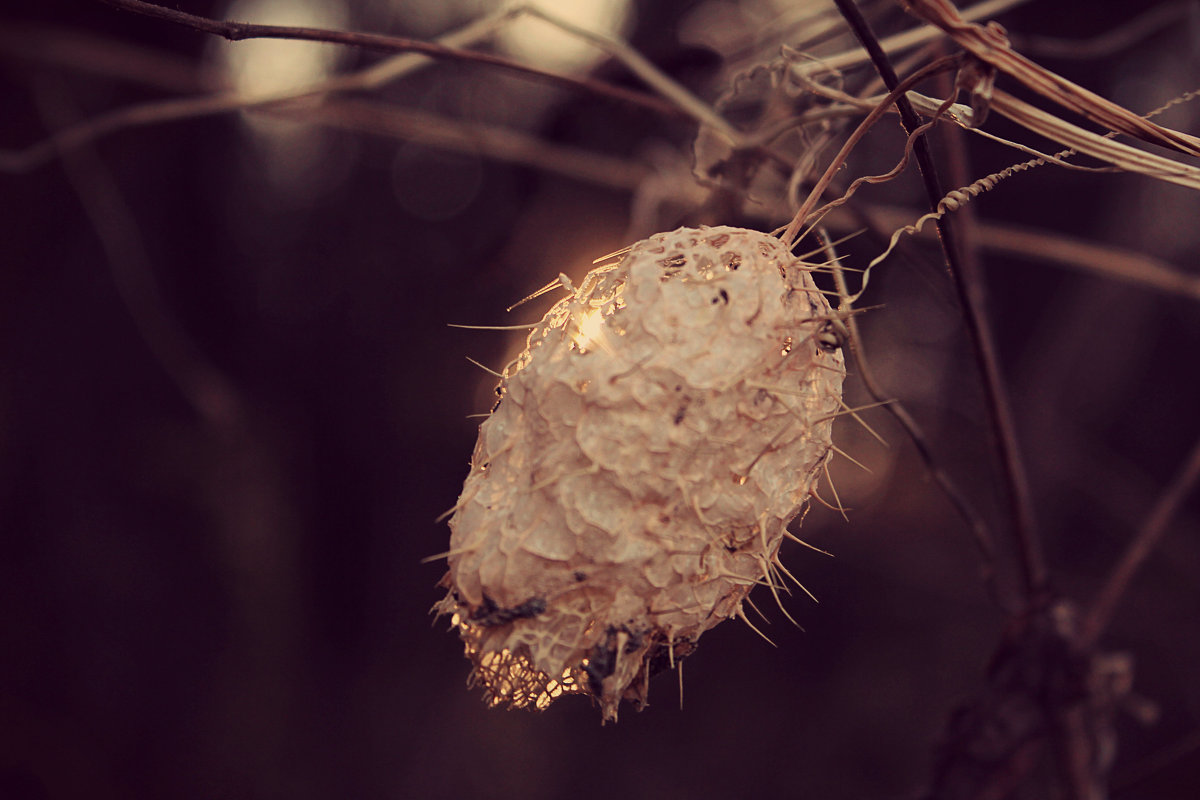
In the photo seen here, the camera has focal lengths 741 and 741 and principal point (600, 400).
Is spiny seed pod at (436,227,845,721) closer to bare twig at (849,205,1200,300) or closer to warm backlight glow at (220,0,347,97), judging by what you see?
bare twig at (849,205,1200,300)

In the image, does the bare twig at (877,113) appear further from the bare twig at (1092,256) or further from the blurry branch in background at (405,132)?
the bare twig at (1092,256)

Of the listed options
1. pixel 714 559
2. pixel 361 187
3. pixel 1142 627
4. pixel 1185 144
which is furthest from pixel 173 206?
pixel 1142 627

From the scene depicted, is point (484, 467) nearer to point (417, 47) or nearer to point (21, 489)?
point (417, 47)

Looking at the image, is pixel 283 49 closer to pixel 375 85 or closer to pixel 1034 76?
pixel 375 85

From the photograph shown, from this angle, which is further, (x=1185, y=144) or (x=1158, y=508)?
(x=1158, y=508)

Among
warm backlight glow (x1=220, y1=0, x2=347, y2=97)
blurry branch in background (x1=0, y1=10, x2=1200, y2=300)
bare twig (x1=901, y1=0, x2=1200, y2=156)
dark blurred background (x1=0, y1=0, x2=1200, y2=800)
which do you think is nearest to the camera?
bare twig (x1=901, y1=0, x2=1200, y2=156)

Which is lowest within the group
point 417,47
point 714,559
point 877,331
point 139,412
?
point 714,559

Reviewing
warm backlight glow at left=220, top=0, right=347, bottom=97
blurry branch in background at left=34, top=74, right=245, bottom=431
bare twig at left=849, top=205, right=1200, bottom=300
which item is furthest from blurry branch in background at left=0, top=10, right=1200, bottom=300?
warm backlight glow at left=220, top=0, right=347, bottom=97
